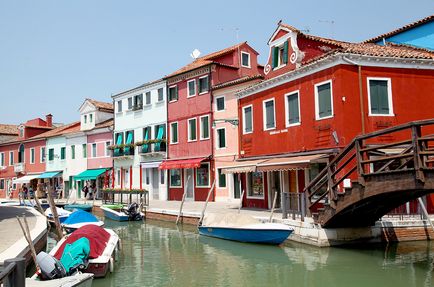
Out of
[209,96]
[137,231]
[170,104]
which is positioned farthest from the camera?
[170,104]

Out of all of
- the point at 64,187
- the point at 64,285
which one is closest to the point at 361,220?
the point at 64,285

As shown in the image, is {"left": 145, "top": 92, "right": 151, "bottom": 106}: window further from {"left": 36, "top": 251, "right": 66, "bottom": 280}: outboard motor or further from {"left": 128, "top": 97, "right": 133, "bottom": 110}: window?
{"left": 36, "top": 251, "right": 66, "bottom": 280}: outboard motor

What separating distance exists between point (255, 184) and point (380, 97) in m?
7.82

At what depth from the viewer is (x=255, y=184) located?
21750mm

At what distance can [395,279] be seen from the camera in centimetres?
1048

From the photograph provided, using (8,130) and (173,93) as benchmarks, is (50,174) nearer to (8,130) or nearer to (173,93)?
(8,130)

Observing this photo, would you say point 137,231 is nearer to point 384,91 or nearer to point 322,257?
point 322,257

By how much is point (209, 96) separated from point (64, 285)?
20230mm

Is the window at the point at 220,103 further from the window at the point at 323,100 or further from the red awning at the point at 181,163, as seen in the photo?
the window at the point at 323,100

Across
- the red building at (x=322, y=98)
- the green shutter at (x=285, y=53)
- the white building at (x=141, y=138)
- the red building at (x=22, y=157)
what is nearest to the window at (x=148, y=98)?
the white building at (x=141, y=138)

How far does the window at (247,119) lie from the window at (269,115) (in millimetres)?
1211

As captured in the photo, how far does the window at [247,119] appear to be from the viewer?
835 inches

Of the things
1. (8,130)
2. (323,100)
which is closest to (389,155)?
(323,100)

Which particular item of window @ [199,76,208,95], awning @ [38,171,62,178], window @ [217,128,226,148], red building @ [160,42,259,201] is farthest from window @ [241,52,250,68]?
awning @ [38,171,62,178]
